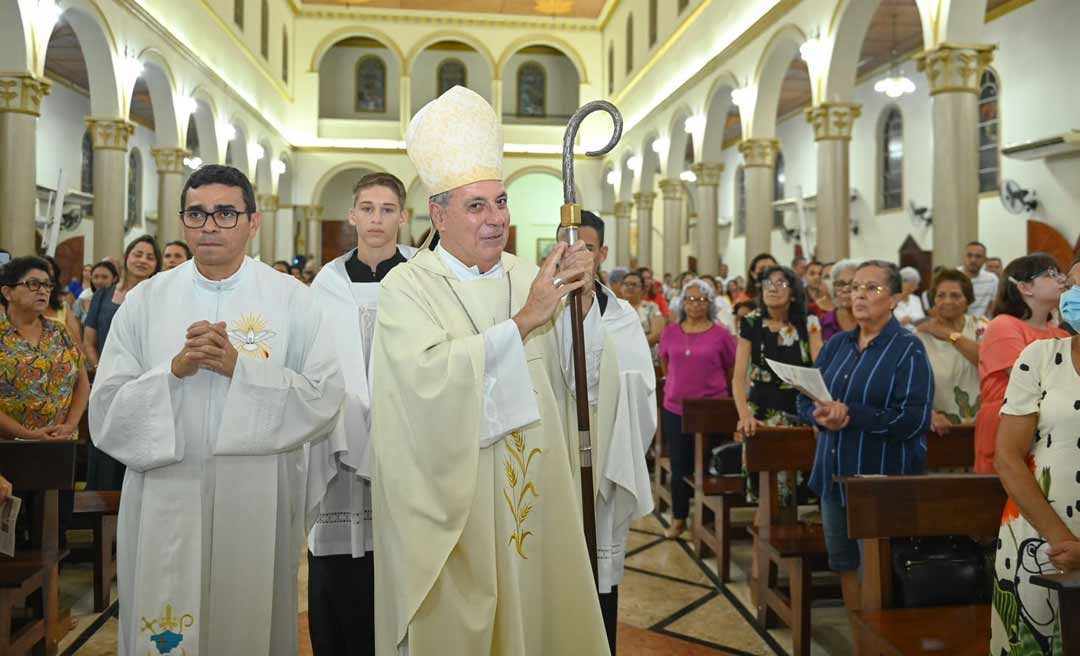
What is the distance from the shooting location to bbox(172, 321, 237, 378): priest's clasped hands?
2.15 metres

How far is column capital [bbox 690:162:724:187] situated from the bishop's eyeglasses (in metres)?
12.7

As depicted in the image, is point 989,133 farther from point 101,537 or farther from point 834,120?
point 101,537

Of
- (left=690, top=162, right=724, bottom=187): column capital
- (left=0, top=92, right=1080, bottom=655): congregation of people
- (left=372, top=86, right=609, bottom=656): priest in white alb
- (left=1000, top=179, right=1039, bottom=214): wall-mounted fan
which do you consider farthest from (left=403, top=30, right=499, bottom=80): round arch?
(left=372, top=86, right=609, bottom=656): priest in white alb

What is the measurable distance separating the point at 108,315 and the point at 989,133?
12.6 meters

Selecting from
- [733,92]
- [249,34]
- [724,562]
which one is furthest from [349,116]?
[724,562]

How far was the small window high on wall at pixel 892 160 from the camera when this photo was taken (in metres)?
15.4

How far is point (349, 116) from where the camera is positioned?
76.1 feet

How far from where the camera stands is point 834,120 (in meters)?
9.85

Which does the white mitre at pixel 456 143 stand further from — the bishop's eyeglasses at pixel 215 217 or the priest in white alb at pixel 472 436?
the bishop's eyeglasses at pixel 215 217

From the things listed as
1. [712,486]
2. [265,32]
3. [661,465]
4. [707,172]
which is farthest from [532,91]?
[712,486]

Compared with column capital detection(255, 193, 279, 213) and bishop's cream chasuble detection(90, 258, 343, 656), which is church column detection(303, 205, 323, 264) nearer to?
column capital detection(255, 193, 279, 213)

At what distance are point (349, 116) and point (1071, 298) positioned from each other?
22.7 m

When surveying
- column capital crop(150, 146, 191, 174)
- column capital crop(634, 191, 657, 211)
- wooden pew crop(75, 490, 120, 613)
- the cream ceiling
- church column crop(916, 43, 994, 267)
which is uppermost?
the cream ceiling

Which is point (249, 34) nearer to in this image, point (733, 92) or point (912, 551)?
point (733, 92)
